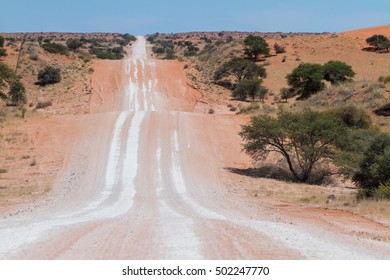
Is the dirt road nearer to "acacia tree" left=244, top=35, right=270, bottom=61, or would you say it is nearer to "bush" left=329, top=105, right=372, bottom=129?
"bush" left=329, top=105, right=372, bottom=129

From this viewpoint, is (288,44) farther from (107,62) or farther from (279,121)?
(279,121)

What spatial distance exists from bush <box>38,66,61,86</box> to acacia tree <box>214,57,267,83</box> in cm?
2182

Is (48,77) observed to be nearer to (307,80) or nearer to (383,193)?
(307,80)

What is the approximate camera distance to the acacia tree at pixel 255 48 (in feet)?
274

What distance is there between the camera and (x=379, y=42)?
85.3 meters

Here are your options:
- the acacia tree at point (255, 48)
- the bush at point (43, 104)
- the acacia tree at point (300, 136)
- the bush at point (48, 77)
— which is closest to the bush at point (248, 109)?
the acacia tree at point (300, 136)

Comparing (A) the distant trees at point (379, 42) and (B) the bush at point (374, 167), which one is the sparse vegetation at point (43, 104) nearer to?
(B) the bush at point (374, 167)

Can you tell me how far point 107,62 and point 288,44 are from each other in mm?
34852

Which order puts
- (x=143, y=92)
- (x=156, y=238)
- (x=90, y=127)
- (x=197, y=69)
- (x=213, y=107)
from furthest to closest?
(x=197, y=69) → (x=143, y=92) → (x=213, y=107) → (x=90, y=127) → (x=156, y=238)

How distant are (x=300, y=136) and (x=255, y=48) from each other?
182ft

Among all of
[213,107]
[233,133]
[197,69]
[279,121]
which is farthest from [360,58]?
[279,121]

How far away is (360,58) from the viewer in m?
80.2

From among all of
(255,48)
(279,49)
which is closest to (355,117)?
(255,48)

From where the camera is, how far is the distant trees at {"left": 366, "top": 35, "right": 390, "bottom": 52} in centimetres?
8438
